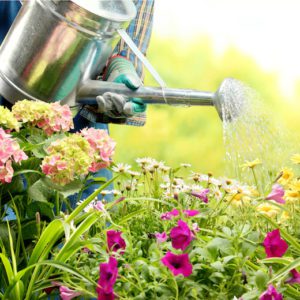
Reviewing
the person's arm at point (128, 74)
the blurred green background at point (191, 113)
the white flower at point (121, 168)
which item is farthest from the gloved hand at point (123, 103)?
the blurred green background at point (191, 113)

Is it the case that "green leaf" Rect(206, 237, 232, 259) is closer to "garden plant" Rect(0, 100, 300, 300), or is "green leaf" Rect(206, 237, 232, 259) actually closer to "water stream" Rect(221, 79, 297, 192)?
"garden plant" Rect(0, 100, 300, 300)

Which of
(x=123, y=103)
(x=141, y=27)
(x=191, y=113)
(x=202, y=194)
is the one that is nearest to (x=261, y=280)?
(x=202, y=194)

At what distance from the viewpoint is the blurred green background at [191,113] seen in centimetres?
372

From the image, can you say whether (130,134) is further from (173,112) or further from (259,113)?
(259,113)

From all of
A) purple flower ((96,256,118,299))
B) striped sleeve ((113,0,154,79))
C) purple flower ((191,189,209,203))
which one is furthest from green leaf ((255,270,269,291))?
striped sleeve ((113,0,154,79))

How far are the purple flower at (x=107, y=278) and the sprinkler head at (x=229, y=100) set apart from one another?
572 mm

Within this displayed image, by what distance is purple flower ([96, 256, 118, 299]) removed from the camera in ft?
2.79

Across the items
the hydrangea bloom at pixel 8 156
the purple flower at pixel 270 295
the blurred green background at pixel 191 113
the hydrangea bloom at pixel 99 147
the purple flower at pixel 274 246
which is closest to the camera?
the purple flower at pixel 270 295

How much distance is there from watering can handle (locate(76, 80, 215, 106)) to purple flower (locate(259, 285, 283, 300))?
647 millimetres

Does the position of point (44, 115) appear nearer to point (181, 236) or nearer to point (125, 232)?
point (125, 232)

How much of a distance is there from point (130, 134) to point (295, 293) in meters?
2.84

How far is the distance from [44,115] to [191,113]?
2.75 m

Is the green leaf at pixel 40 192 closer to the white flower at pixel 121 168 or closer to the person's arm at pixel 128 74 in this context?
the white flower at pixel 121 168

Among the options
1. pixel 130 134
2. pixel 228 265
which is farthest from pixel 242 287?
pixel 130 134
